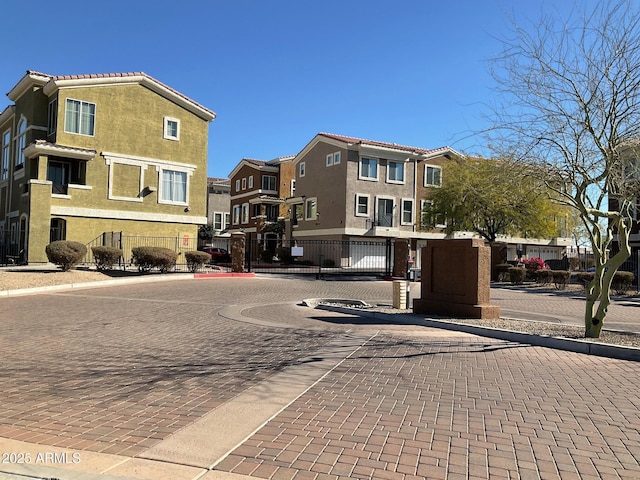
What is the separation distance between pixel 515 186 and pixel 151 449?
9.67 m

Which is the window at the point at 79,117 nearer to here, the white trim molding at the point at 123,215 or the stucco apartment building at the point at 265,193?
the white trim molding at the point at 123,215

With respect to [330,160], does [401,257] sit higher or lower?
lower

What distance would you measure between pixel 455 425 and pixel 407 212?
38747 mm

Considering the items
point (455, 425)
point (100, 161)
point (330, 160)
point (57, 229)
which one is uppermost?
point (330, 160)

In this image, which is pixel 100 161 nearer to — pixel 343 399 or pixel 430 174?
pixel 343 399

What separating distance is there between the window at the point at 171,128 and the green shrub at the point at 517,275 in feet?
69.4

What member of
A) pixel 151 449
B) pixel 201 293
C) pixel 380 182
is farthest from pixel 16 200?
pixel 151 449

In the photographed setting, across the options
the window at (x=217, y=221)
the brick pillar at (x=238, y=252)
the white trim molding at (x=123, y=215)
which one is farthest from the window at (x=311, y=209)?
the window at (x=217, y=221)

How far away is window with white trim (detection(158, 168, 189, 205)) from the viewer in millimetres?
30734

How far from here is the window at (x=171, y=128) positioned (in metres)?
31.1

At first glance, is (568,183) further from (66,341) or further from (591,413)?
(66,341)

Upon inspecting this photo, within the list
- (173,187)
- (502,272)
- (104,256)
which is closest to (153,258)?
(104,256)

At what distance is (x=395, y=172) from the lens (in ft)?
139

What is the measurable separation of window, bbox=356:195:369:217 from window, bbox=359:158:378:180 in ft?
5.27
